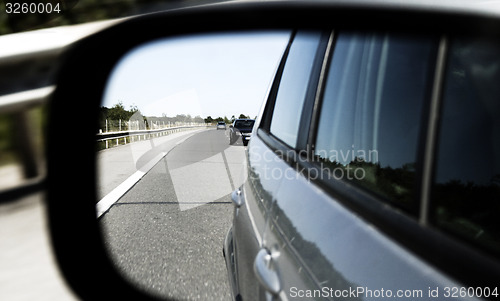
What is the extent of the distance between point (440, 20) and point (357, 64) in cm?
75

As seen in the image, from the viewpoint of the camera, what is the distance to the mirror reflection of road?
3.98 m

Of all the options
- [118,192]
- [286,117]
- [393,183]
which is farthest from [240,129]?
[393,183]

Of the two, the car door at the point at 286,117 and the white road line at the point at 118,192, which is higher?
the car door at the point at 286,117

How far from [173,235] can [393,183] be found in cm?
448

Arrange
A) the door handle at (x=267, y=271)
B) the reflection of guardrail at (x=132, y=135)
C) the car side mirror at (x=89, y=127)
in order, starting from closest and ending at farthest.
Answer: the door handle at (x=267, y=271)
the car side mirror at (x=89, y=127)
the reflection of guardrail at (x=132, y=135)

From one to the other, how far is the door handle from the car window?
388 millimetres

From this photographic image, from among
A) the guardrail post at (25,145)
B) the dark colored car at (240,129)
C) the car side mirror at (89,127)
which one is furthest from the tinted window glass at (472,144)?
the dark colored car at (240,129)

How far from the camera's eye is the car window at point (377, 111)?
127 centimetres

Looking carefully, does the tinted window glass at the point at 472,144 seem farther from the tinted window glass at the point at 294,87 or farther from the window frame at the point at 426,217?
the tinted window glass at the point at 294,87

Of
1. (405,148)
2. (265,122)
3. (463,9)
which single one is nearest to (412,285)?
(405,148)

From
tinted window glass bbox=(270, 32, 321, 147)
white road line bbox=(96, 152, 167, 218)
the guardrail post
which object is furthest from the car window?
the guardrail post

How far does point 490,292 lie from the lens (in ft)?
2.63

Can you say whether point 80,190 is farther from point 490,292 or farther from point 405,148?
point 490,292

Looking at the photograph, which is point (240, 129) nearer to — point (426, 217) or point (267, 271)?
point (267, 271)
